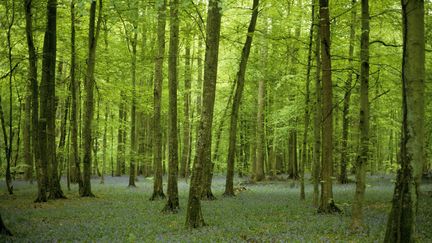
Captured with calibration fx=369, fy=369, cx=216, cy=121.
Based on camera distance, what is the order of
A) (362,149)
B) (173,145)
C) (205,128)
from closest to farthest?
(362,149), (205,128), (173,145)

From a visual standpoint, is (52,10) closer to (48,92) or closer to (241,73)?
(48,92)

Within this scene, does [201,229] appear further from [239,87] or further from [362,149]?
[239,87]

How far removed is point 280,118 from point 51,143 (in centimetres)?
1500

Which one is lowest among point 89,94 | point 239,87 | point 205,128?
point 205,128

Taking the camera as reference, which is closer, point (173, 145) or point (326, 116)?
point (326, 116)

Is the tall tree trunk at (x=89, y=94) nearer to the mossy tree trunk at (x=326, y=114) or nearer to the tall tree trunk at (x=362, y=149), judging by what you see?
the mossy tree trunk at (x=326, y=114)

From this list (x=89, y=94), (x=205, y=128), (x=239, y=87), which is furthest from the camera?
(x=89, y=94)

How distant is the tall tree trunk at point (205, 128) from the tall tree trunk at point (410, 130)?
5.43 meters

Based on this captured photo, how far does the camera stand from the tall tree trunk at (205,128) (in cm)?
1053

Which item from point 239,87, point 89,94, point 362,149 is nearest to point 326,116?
point 362,149

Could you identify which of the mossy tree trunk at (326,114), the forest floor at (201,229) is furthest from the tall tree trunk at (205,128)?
the mossy tree trunk at (326,114)

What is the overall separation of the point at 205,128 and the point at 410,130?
5.68 m

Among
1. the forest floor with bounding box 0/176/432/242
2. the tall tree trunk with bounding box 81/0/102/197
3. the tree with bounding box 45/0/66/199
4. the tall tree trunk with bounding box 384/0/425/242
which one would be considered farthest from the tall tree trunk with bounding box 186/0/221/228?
the tall tree trunk with bounding box 81/0/102/197

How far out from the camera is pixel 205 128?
10617mm
